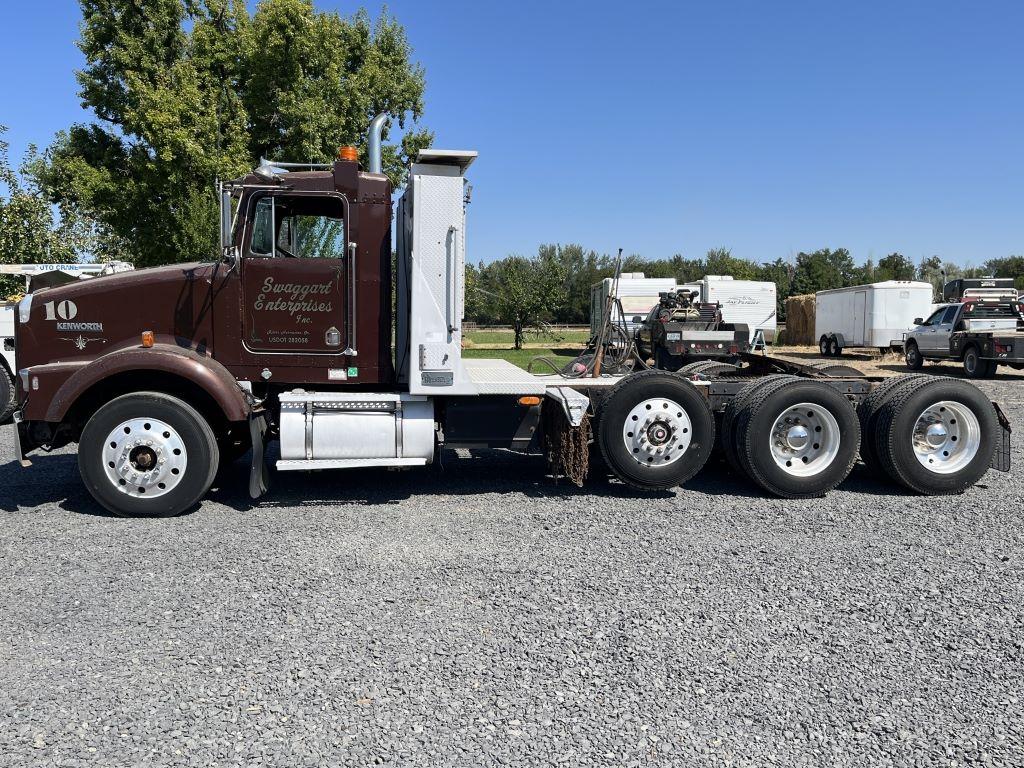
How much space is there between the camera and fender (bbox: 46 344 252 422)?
585cm

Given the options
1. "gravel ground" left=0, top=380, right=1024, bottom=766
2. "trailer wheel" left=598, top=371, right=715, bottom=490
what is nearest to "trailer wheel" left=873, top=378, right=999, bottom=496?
"gravel ground" left=0, top=380, right=1024, bottom=766

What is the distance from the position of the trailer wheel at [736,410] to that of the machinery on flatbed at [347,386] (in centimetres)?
2

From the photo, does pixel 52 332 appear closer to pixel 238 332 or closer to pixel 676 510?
pixel 238 332

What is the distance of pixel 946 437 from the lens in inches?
266

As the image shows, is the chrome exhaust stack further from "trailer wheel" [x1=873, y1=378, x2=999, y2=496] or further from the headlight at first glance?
"trailer wheel" [x1=873, y1=378, x2=999, y2=496]

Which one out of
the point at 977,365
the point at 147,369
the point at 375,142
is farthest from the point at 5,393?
the point at 977,365

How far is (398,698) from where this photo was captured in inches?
126

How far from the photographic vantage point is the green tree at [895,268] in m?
84.2

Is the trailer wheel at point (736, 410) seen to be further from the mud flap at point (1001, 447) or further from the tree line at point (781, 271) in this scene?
the tree line at point (781, 271)

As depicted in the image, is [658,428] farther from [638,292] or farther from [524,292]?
[524,292]

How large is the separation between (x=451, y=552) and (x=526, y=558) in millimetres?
522

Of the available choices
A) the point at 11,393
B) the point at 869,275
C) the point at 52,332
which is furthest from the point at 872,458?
the point at 869,275

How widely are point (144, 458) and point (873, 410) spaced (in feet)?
20.2

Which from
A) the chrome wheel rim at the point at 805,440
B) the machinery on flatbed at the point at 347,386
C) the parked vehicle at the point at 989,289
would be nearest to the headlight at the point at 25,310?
the machinery on flatbed at the point at 347,386
